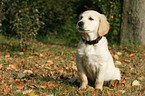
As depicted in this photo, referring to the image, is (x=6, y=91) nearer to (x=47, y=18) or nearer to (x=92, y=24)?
(x=92, y=24)

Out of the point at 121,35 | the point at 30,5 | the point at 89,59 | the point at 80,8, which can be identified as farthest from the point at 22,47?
the point at 80,8

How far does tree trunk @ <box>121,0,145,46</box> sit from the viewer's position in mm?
5879

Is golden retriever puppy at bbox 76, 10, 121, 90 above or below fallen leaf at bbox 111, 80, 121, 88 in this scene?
above

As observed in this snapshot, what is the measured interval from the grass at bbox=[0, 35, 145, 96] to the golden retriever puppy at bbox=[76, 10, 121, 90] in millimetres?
248

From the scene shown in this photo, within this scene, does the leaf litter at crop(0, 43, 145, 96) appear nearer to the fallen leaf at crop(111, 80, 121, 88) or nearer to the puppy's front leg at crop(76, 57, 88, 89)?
the fallen leaf at crop(111, 80, 121, 88)

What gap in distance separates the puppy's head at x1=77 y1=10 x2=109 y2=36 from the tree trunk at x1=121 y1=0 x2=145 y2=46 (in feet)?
11.3

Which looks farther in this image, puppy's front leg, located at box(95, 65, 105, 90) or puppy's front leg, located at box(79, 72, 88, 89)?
puppy's front leg, located at box(79, 72, 88, 89)

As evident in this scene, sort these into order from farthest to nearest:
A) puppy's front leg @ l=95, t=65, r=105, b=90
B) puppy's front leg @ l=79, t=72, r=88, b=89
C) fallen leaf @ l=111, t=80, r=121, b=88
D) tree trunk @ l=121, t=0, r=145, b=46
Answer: tree trunk @ l=121, t=0, r=145, b=46 < fallen leaf @ l=111, t=80, r=121, b=88 < puppy's front leg @ l=79, t=72, r=88, b=89 < puppy's front leg @ l=95, t=65, r=105, b=90

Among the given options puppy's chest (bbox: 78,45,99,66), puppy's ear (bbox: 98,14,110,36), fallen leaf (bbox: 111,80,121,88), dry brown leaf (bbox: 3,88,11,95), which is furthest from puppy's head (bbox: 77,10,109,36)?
dry brown leaf (bbox: 3,88,11,95)

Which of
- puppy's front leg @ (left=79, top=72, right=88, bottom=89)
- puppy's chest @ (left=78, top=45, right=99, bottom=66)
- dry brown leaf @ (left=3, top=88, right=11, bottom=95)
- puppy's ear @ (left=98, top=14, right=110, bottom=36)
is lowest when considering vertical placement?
dry brown leaf @ (left=3, top=88, right=11, bottom=95)

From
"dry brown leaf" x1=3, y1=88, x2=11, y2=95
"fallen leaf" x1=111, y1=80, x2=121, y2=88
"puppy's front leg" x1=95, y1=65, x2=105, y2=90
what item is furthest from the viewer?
"fallen leaf" x1=111, y1=80, x2=121, y2=88

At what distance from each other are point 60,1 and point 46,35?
66.7 inches

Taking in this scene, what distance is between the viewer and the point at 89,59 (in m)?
2.70

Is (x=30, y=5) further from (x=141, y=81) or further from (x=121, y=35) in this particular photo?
(x=141, y=81)
